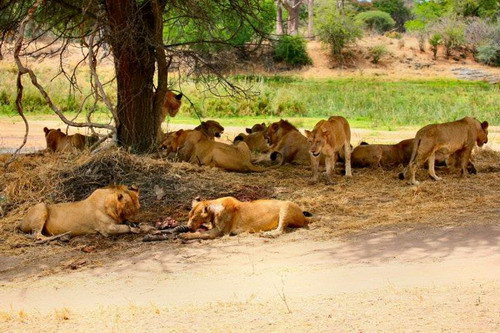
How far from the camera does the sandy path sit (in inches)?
273

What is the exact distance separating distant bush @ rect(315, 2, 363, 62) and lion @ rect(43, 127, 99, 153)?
3899cm

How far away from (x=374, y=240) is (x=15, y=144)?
12970mm

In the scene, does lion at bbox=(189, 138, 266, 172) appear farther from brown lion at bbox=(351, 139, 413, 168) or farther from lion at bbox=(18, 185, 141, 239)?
lion at bbox=(18, 185, 141, 239)

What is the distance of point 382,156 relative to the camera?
1566cm

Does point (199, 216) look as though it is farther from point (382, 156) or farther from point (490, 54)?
point (490, 54)

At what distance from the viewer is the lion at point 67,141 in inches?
622

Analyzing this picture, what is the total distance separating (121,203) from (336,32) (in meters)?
47.7

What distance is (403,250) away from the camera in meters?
9.23

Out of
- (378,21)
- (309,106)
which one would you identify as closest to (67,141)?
(309,106)

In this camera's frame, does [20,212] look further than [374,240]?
Yes

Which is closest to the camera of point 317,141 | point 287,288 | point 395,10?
point 287,288

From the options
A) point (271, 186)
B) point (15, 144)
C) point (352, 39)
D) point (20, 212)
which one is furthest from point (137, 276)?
point (352, 39)

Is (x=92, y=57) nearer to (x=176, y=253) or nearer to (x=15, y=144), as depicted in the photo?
(x=176, y=253)

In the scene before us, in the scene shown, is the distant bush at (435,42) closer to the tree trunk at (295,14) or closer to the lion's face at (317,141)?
the tree trunk at (295,14)
